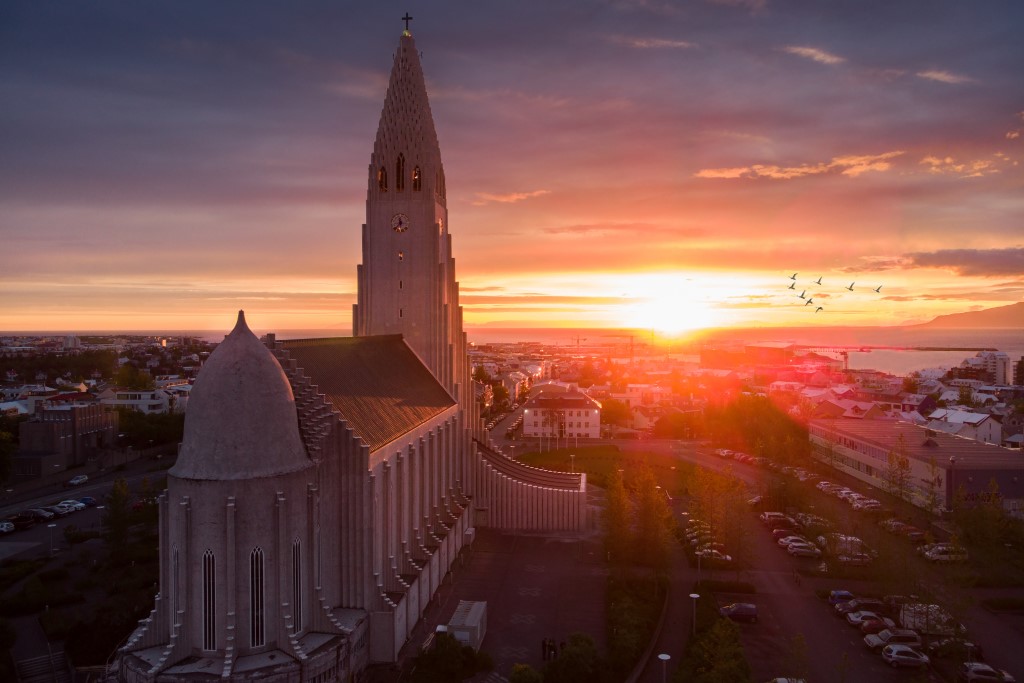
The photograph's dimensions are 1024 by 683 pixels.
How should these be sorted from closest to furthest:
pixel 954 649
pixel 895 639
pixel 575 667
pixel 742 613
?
1. pixel 575 667
2. pixel 954 649
3. pixel 895 639
4. pixel 742 613

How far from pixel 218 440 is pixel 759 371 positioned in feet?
492

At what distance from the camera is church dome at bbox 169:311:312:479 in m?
23.1

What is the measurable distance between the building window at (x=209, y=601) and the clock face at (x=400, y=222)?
2659cm

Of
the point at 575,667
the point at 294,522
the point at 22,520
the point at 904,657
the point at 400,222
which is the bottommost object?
the point at 22,520

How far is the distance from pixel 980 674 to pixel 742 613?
8546mm

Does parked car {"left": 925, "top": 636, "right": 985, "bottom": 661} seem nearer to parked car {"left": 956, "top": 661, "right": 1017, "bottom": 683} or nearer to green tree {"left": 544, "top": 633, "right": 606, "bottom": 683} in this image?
parked car {"left": 956, "top": 661, "right": 1017, "bottom": 683}

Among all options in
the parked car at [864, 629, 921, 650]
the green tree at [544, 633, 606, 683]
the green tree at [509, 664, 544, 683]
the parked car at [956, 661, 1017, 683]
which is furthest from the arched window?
the parked car at [956, 661, 1017, 683]

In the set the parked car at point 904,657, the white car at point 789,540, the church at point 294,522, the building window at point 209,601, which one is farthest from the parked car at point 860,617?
the building window at point 209,601

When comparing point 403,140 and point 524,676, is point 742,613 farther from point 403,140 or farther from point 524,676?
point 403,140

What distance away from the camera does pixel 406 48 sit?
151ft

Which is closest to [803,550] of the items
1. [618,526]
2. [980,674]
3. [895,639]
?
[618,526]

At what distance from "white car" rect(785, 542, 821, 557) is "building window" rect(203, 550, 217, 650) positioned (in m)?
30.2

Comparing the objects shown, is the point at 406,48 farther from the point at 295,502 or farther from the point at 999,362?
the point at 999,362

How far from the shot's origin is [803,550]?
39844mm
